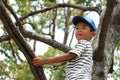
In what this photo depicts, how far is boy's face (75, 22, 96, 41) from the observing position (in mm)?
3258

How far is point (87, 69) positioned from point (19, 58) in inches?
332

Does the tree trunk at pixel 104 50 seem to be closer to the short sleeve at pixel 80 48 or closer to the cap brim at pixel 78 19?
the cap brim at pixel 78 19

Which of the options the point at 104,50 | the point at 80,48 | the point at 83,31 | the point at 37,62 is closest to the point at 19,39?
the point at 37,62

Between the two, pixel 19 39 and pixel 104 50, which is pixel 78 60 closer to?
pixel 19 39

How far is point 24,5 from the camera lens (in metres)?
8.30

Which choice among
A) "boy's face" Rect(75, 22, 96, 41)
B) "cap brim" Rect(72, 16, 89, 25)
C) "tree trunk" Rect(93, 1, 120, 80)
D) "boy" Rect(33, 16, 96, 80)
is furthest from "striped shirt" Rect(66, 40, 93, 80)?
"tree trunk" Rect(93, 1, 120, 80)

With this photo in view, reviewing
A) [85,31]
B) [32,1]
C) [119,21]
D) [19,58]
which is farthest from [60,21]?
[85,31]

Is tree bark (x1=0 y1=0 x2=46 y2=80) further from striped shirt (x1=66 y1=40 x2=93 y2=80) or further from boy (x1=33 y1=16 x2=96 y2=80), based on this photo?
striped shirt (x1=66 y1=40 x2=93 y2=80)

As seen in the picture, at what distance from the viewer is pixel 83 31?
10.7 ft

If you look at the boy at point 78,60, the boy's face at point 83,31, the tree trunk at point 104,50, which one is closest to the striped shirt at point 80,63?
the boy at point 78,60

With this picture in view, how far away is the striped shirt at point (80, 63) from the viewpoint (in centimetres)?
304

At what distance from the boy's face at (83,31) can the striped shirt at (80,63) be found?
0.36 feet

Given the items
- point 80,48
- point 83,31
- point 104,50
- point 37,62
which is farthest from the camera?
point 104,50

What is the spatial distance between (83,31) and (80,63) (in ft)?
1.15
